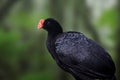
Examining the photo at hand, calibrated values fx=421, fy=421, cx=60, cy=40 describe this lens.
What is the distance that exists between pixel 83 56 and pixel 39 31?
2168mm

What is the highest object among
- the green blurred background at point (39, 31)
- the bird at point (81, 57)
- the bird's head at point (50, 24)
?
the bird's head at point (50, 24)

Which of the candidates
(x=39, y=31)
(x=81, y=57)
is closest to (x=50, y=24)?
(x=81, y=57)

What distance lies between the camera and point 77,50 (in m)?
1.94

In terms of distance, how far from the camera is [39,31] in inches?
159

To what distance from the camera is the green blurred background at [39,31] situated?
396cm

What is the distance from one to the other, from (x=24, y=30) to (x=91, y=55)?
7.11 ft

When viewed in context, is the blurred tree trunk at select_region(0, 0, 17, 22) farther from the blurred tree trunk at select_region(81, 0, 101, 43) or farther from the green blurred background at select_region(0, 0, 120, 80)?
the blurred tree trunk at select_region(81, 0, 101, 43)

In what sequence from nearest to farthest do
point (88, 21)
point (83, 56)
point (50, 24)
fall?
point (83, 56) < point (50, 24) < point (88, 21)

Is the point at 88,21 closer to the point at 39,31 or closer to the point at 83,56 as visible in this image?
the point at 39,31

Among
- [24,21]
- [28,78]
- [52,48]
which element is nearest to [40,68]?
[28,78]

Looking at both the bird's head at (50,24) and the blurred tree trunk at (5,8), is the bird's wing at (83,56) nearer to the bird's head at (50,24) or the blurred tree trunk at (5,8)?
the bird's head at (50,24)

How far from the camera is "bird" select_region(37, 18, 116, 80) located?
6.21 feet

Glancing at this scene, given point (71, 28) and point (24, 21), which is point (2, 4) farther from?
point (71, 28)

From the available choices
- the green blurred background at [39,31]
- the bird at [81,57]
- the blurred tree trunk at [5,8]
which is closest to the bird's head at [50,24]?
the bird at [81,57]
